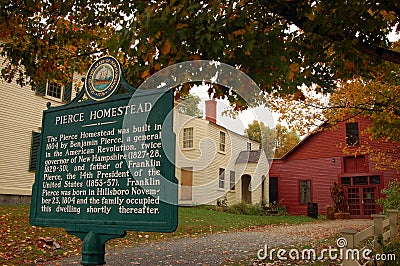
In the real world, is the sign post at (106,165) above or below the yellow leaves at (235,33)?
below

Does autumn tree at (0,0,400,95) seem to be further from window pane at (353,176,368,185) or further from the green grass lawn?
window pane at (353,176,368,185)

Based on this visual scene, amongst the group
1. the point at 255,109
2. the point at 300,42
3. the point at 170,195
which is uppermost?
the point at 300,42

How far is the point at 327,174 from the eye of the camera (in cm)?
3167

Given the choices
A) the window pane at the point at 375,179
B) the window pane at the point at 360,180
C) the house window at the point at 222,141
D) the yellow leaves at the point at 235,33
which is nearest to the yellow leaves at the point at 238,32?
the yellow leaves at the point at 235,33

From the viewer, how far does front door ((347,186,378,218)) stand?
28.9 meters

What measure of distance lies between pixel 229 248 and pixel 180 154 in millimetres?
7005

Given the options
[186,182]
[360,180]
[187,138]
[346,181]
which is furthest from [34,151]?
[360,180]

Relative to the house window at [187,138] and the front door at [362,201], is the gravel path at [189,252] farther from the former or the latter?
the front door at [362,201]

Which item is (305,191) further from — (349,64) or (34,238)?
(349,64)

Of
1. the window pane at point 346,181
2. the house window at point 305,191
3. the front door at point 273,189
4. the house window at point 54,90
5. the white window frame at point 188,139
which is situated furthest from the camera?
the front door at point 273,189

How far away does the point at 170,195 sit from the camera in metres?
4.21

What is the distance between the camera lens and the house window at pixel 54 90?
19722 mm

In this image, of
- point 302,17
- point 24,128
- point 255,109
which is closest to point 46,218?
point 255,109

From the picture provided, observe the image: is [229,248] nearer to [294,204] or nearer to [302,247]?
[302,247]
